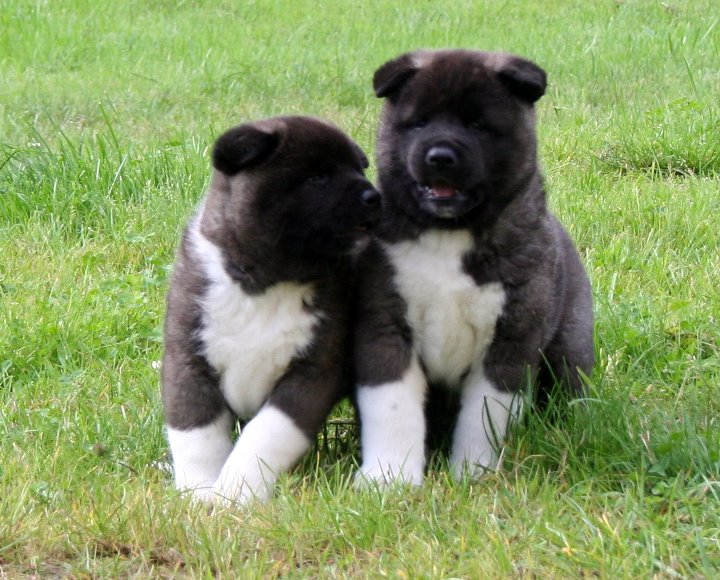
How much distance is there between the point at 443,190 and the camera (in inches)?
159

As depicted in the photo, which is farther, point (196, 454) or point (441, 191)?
A: point (196, 454)

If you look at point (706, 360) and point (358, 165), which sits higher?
point (358, 165)

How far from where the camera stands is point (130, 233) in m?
6.59

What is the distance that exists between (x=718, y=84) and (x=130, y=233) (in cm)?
488

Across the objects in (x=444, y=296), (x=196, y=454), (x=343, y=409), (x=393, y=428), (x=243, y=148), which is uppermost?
(x=243, y=148)

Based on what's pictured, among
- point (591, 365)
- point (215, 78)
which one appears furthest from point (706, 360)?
point (215, 78)

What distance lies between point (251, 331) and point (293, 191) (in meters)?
0.51

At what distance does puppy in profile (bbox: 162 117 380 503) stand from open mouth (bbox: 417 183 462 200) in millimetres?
180

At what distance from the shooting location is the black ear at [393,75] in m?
4.16

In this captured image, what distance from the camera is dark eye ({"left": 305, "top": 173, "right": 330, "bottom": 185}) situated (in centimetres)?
412

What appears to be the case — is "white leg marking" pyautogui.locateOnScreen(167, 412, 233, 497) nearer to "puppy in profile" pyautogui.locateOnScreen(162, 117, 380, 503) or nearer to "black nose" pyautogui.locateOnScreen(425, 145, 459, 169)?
"puppy in profile" pyautogui.locateOnScreen(162, 117, 380, 503)

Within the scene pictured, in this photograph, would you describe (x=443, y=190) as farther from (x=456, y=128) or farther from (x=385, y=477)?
(x=385, y=477)

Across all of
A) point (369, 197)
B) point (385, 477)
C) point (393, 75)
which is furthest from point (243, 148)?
point (385, 477)

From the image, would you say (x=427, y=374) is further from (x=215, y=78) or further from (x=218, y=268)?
(x=215, y=78)
